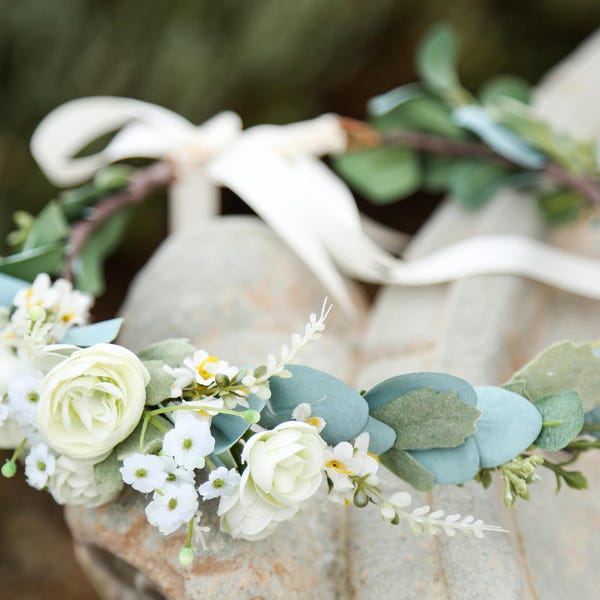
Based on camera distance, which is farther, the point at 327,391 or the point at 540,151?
the point at 540,151

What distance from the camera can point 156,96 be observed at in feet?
4.80

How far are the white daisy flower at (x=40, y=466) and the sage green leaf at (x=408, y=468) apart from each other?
223mm

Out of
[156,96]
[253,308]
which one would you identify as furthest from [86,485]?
[156,96]

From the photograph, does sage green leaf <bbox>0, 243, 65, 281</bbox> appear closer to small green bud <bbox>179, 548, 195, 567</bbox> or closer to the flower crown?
the flower crown

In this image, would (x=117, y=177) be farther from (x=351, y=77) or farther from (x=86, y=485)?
(x=351, y=77)

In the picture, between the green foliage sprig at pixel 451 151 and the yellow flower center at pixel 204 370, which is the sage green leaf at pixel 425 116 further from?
the yellow flower center at pixel 204 370

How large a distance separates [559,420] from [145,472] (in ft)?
0.91

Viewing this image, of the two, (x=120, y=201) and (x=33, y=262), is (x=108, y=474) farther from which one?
(x=120, y=201)

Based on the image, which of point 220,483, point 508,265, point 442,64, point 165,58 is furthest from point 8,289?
point 165,58

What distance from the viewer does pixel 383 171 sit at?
99cm

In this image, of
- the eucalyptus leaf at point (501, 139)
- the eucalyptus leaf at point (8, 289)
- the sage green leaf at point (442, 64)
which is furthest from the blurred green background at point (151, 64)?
the eucalyptus leaf at point (8, 289)

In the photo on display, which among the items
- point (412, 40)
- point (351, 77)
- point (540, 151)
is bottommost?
point (351, 77)

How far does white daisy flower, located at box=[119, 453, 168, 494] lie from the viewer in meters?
0.48

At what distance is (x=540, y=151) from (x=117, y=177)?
0.49m
